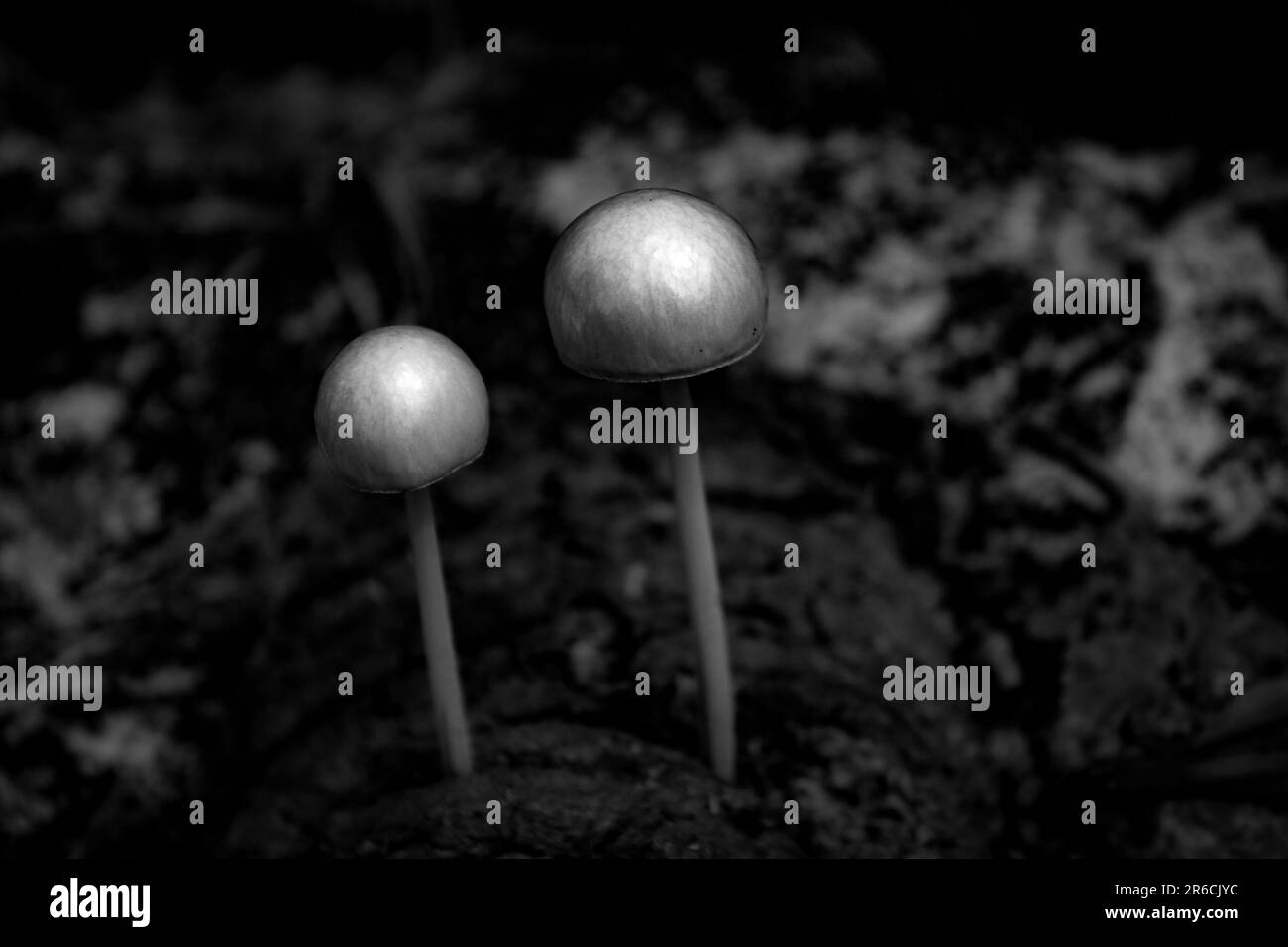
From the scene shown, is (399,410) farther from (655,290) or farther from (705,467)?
(705,467)

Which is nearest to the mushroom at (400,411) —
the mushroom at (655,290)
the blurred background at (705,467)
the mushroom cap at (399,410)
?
the mushroom cap at (399,410)

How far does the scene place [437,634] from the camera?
176 cm

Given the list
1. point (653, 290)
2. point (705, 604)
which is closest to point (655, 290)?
point (653, 290)

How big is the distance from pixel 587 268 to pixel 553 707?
0.84 m

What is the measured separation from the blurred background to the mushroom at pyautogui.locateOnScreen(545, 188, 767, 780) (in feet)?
2.35

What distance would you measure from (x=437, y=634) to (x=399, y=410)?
0.40 meters

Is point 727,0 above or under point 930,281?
above

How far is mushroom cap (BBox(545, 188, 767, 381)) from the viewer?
152 cm

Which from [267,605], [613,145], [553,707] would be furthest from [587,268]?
[613,145]

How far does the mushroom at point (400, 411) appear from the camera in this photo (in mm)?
1560

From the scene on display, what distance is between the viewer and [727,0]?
2.90 meters

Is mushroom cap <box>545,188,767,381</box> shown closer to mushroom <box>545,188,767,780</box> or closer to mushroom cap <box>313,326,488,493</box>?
mushroom <box>545,188,767,780</box>

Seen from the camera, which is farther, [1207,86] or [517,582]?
[1207,86]
